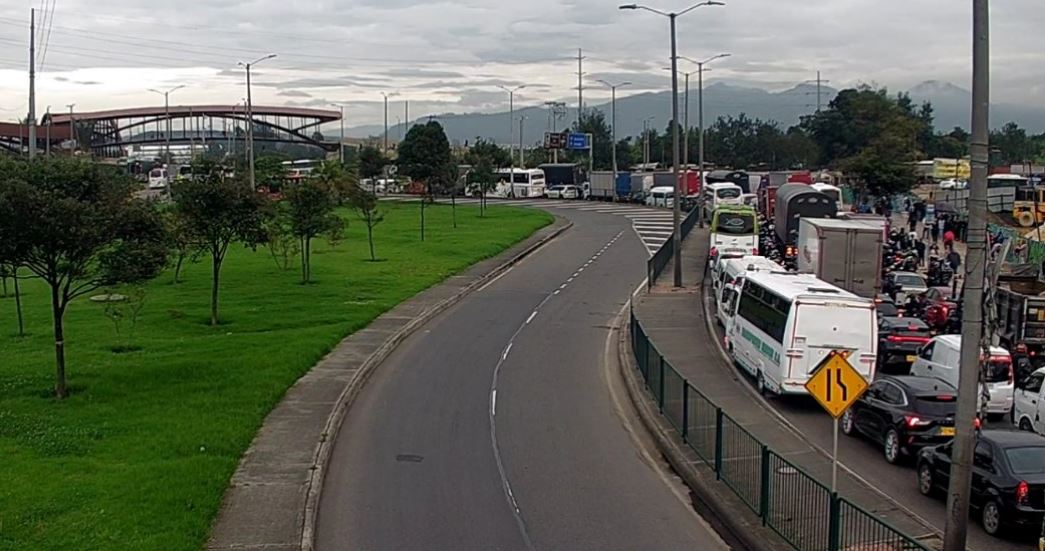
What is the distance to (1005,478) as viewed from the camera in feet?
A: 49.1

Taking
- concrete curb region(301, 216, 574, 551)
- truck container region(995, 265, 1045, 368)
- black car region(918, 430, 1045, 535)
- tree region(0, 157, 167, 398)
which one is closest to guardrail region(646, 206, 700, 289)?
concrete curb region(301, 216, 574, 551)

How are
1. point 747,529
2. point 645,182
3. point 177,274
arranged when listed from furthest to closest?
1. point 645,182
2. point 177,274
3. point 747,529

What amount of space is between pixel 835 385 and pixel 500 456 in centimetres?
660

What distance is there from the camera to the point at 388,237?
6450 cm

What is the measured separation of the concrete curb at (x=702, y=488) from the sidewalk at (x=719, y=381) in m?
1.47

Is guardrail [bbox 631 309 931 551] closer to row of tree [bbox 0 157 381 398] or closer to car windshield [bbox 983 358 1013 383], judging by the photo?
car windshield [bbox 983 358 1013 383]

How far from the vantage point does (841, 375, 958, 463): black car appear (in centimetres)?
1872

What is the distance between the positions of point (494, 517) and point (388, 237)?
49.6 m

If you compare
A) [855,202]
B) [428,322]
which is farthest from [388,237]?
[855,202]

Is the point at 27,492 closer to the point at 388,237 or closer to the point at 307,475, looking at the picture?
the point at 307,475

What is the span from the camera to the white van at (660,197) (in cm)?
9122

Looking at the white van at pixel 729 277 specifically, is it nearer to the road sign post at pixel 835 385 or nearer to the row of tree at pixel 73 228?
the row of tree at pixel 73 228

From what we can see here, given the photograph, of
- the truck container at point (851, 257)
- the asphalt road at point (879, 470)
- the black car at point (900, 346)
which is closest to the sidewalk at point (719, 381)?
the asphalt road at point (879, 470)

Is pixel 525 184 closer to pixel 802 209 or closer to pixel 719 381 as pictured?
pixel 802 209
